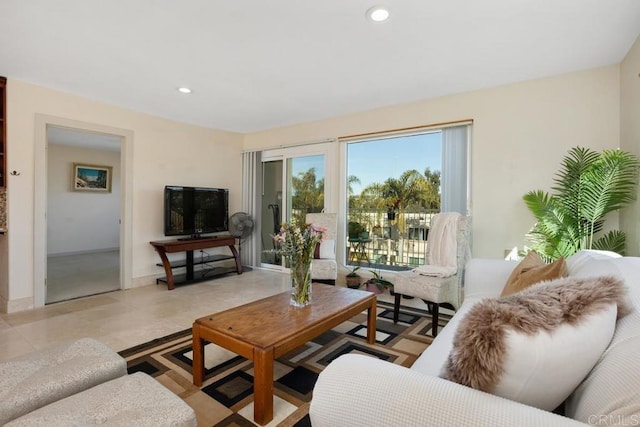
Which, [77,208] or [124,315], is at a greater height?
[77,208]

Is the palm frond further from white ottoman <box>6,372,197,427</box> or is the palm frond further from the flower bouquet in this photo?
white ottoman <box>6,372,197,427</box>

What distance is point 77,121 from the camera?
3.75 meters

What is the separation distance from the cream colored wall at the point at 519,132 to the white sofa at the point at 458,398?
246cm

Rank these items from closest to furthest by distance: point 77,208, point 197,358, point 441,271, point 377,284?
point 197,358
point 441,271
point 377,284
point 77,208

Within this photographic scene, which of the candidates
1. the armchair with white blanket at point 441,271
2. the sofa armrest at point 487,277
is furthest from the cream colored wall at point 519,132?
the sofa armrest at point 487,277

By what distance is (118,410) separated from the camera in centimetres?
112

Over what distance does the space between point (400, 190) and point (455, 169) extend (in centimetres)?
74

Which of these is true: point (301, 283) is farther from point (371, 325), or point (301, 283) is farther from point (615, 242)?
point (615, 242)

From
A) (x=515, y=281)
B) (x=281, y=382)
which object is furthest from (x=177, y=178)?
(x=515, y=281)

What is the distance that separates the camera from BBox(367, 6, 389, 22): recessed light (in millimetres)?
2045

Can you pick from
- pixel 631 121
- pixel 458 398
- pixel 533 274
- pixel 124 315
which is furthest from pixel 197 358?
pixel 631 121

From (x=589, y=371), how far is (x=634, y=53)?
9.54ft

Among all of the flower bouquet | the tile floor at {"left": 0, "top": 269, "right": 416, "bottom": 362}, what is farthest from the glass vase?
the tile floor at {"left": 0, "top": 269, "right": 416, "bottom": 362}

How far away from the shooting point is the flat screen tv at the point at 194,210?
449 cm
